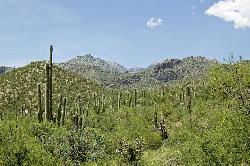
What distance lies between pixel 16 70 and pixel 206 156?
95.7 metres

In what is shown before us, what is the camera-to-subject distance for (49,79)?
37000mm

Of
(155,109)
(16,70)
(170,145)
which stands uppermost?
(16,70)

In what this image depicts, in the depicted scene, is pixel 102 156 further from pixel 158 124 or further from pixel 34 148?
pixel 158 124

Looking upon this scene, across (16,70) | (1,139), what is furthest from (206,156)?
(16,70)

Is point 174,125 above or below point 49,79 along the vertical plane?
below

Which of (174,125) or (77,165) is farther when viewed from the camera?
(174,125)

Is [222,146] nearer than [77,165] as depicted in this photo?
Yes

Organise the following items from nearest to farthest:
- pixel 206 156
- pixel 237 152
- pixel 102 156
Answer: pixel 237 152, pixel 206 156, pixel 102 156

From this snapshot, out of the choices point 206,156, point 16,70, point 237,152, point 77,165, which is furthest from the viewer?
point 16,70

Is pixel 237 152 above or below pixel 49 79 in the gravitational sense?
below

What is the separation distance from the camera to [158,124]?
56.7 metres

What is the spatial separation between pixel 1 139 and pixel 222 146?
11.1 m

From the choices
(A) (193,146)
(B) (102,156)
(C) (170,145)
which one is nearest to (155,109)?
(C) (170,145)

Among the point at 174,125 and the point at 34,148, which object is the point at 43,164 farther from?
the point at 174,125
